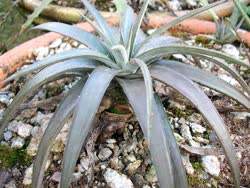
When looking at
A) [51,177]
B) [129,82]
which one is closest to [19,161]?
[51,177]

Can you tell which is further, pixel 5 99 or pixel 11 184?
pixel 5 99

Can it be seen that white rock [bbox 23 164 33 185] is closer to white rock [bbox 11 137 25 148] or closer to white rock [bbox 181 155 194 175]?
white rock [bbox 11 137 25 148]

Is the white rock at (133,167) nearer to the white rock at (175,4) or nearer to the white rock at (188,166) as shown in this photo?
the white rock at (188,166)

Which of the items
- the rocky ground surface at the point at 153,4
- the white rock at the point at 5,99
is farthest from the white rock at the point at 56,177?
the rocky ground surface at the point at 153,4

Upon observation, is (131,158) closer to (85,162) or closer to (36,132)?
(85,162)

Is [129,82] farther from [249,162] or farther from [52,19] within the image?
[52,19]

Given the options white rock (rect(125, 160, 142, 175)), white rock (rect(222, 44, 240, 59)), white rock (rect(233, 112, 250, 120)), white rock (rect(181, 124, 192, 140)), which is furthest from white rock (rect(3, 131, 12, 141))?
white rock (rect(222, 44, 240, 59))

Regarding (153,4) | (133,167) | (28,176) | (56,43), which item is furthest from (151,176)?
(153,4)
